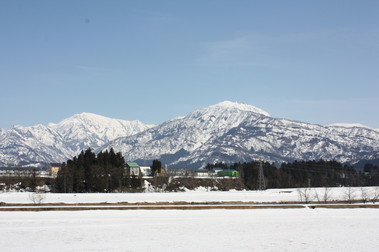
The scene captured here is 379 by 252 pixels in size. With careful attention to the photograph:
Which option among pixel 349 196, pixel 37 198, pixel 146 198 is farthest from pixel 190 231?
pixel 146 198

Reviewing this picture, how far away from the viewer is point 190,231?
40.2 meters

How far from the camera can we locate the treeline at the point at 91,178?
12888 cm

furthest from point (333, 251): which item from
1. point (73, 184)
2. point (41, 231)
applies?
point (73, 184)

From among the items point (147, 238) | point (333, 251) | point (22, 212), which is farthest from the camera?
point (22, 212)

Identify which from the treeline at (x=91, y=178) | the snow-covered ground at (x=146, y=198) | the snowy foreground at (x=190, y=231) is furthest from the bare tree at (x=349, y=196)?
the treeline at (x=91, y=178)

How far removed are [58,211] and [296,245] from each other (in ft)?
124

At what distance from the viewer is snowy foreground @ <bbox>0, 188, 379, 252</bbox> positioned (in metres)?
32.5

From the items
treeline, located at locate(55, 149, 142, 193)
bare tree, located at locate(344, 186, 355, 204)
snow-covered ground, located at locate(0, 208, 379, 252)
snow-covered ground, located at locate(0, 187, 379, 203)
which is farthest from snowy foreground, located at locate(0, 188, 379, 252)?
treeline, located at locate(55, 149, 142, 193)

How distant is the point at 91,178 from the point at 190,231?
94349 mm

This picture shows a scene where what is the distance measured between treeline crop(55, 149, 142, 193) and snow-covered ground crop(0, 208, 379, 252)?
74.3m

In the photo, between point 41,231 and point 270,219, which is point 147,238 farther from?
point 270,219

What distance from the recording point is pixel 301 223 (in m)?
46.5

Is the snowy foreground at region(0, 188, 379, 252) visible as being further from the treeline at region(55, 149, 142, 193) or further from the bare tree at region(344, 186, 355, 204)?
the treeline at region(55, 149, 142, 193)

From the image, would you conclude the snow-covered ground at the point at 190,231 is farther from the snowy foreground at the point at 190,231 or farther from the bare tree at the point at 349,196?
the bare tree at the point at 349,196
